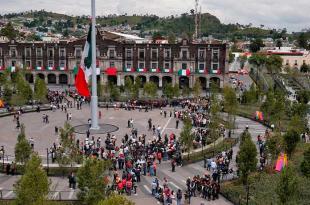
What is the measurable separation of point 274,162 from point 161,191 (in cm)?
1110

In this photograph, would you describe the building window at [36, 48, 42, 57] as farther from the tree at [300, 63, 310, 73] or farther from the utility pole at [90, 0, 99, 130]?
the tree at [300, 63, 310, 73]

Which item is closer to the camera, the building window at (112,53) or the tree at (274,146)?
the tree at (274,146)

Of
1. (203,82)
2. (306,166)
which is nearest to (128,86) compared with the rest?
(203,82)

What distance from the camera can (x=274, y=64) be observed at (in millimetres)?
112750

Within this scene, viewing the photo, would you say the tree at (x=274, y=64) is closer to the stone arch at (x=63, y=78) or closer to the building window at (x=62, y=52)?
the stone arch at (x=63, y=78)

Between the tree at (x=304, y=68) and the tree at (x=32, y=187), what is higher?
the tree at (x=304, y=68)

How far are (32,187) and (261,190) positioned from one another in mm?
14904

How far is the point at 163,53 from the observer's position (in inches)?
3273

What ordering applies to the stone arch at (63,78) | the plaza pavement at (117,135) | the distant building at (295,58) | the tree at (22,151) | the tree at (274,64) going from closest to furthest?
the plaza pavement at (117,135) < the tree at (22,151) < the stone arch at (63,78) < the tree at (274,64) < the distant building at (295,58)

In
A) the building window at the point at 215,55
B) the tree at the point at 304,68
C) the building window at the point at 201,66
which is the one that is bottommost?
the tree at the point at 304,68

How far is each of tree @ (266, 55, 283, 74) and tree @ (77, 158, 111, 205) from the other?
93.3 meters

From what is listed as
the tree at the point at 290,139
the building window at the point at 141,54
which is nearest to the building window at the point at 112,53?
the building window at the point at 141,54

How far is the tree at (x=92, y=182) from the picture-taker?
2359 centimetres

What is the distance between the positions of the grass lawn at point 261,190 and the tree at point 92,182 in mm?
8729
